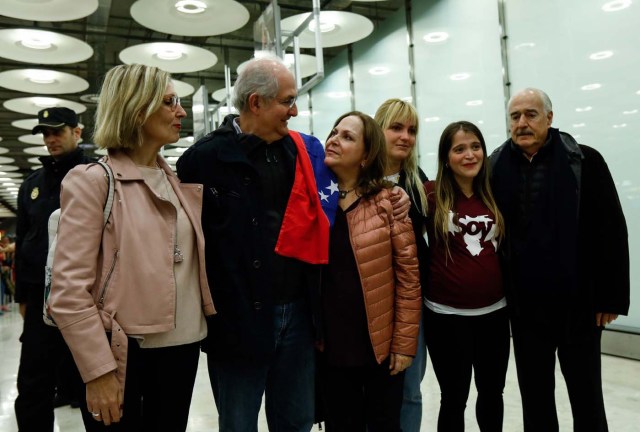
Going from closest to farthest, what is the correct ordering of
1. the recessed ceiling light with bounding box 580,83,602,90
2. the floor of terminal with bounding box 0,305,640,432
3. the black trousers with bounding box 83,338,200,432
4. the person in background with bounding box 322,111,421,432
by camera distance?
the black trousers with bounding box 83,338,200,432 → the person in background with bounding box 322,111,421,432 → the floor of terminal with bounding box 0,305,640,432 → the recessed ceiling light with bounding box 580,83,602,90

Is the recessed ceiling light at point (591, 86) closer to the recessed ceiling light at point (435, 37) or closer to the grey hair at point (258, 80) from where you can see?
the recessed ceiling light at point (435, 37)

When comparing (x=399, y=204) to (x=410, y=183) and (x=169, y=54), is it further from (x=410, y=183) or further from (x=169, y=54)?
(x=169, y=54)

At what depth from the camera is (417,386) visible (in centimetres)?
221

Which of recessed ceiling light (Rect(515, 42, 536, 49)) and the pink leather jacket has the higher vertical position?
recessed ceiling light (Rect(515, 42, 536, 49))

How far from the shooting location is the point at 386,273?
1.85 metres

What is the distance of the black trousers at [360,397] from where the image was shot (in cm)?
182

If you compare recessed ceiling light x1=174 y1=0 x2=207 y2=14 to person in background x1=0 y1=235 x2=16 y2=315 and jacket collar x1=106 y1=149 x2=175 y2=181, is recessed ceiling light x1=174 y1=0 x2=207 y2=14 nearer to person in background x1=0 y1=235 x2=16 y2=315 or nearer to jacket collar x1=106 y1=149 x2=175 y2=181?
jacket collar x1=106 y1=149 x2=175 y2=181

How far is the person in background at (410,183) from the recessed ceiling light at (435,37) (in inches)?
208

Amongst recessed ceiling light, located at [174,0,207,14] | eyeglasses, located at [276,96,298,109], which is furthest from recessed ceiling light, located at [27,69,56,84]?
eyeglasses, located at [276,96,298,109]

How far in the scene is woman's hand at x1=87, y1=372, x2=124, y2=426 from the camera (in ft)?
4.34

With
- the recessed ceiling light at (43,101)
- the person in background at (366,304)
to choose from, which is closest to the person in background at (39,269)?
the person in background at (366,304)

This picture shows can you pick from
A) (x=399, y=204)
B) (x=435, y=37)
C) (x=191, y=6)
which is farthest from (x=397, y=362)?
(x=435, y=37)

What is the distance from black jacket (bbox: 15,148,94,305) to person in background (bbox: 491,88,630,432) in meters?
2.38

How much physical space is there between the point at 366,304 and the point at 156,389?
760 mm
